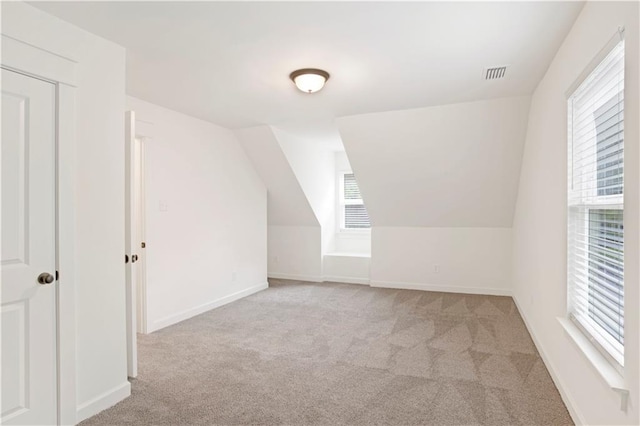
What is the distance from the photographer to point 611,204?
184 cm

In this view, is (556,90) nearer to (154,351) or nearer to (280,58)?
(280,58)

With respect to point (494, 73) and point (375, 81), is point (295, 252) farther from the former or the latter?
point (494, 73)

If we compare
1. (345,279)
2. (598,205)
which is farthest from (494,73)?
(345,279)

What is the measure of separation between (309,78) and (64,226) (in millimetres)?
2060

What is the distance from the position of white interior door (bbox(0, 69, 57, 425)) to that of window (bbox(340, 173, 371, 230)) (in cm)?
541

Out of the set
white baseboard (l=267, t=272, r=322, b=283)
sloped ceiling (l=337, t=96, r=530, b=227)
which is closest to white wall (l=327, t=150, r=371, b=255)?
white baseboard (l=267, t=272, r=322, b=283)

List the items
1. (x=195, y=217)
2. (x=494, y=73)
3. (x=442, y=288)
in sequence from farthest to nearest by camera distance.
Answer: (x=442, y=288) → (x=195, y=217) → (x=494, y=73)

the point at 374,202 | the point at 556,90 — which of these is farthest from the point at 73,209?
the point at 374,202

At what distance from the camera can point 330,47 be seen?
2611mm

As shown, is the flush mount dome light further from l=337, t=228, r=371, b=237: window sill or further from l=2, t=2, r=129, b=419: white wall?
l=337, t=228, r=371, b=237: window sill

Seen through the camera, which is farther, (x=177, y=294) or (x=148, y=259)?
(x=177, y=294)

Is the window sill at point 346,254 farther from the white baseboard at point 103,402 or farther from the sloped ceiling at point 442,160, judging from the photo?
the white baseboard at point 103,402

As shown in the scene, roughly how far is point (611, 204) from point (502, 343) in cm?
Result: 212

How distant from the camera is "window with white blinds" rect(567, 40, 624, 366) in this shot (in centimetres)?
175
